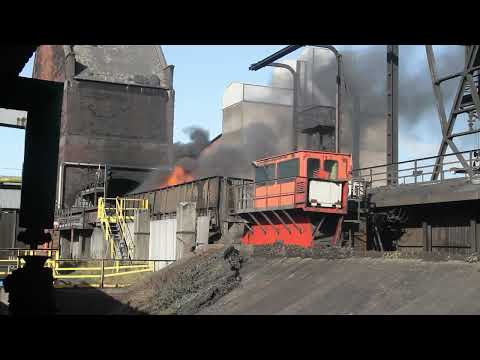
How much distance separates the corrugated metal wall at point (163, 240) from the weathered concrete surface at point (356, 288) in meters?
8.95

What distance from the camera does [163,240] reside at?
1171 inches

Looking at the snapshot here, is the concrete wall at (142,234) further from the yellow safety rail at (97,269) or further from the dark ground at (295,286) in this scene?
the dark ground at (295,286)

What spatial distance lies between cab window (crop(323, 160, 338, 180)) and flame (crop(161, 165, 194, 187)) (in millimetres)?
25967

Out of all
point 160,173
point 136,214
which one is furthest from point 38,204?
point 160,173

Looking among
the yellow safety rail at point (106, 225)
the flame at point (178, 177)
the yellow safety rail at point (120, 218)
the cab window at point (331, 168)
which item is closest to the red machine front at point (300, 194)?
the cab window at point (331, 168)

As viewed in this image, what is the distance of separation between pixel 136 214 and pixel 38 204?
23.1 metres

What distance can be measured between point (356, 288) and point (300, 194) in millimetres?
6621

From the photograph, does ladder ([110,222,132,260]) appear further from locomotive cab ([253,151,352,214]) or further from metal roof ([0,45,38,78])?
metal roof ([0,45,38,78])

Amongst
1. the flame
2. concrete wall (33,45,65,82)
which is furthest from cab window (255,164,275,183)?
concrete wall (33,45,65,82)

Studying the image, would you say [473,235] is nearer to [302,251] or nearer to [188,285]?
[302,251]

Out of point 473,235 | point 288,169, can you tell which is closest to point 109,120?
point 288,169

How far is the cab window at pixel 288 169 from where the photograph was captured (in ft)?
71.6
